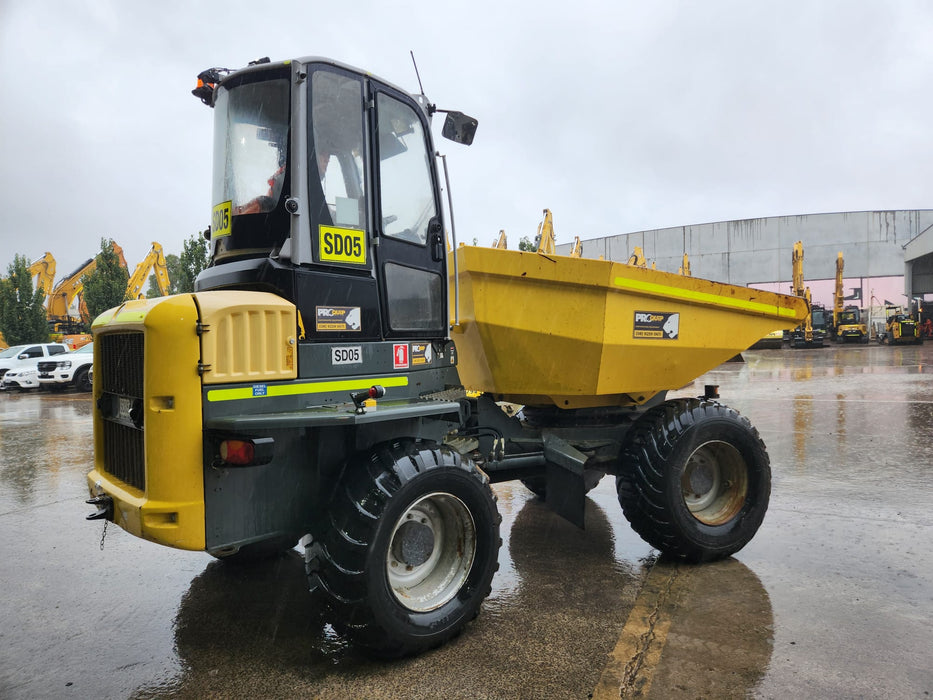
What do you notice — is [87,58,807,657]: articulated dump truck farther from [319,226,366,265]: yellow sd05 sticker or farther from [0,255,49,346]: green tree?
[0,255,49,346]: green tree

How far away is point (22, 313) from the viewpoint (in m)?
33.8

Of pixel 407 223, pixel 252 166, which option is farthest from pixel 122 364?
pixel 407 223

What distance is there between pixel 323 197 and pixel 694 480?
3218mm

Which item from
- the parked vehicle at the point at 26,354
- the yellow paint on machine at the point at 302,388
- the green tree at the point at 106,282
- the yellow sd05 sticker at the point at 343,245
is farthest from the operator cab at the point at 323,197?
the green tree at the point at 106,282

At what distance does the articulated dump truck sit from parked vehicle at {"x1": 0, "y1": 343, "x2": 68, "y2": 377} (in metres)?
21.4

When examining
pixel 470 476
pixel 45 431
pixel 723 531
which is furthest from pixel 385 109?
pixel 45 431

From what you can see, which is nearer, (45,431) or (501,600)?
(501,600)

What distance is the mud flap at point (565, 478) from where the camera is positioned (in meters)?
4.42

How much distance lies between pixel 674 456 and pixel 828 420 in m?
7.05

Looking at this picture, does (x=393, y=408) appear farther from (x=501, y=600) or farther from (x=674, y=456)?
(x=674, y=456)

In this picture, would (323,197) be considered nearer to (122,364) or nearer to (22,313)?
(122,364)

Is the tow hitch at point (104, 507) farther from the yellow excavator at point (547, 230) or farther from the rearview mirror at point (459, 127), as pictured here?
the yellow excavator at point (547, 230)

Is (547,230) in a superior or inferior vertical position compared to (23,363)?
superior

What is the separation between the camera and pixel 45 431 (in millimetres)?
11414
